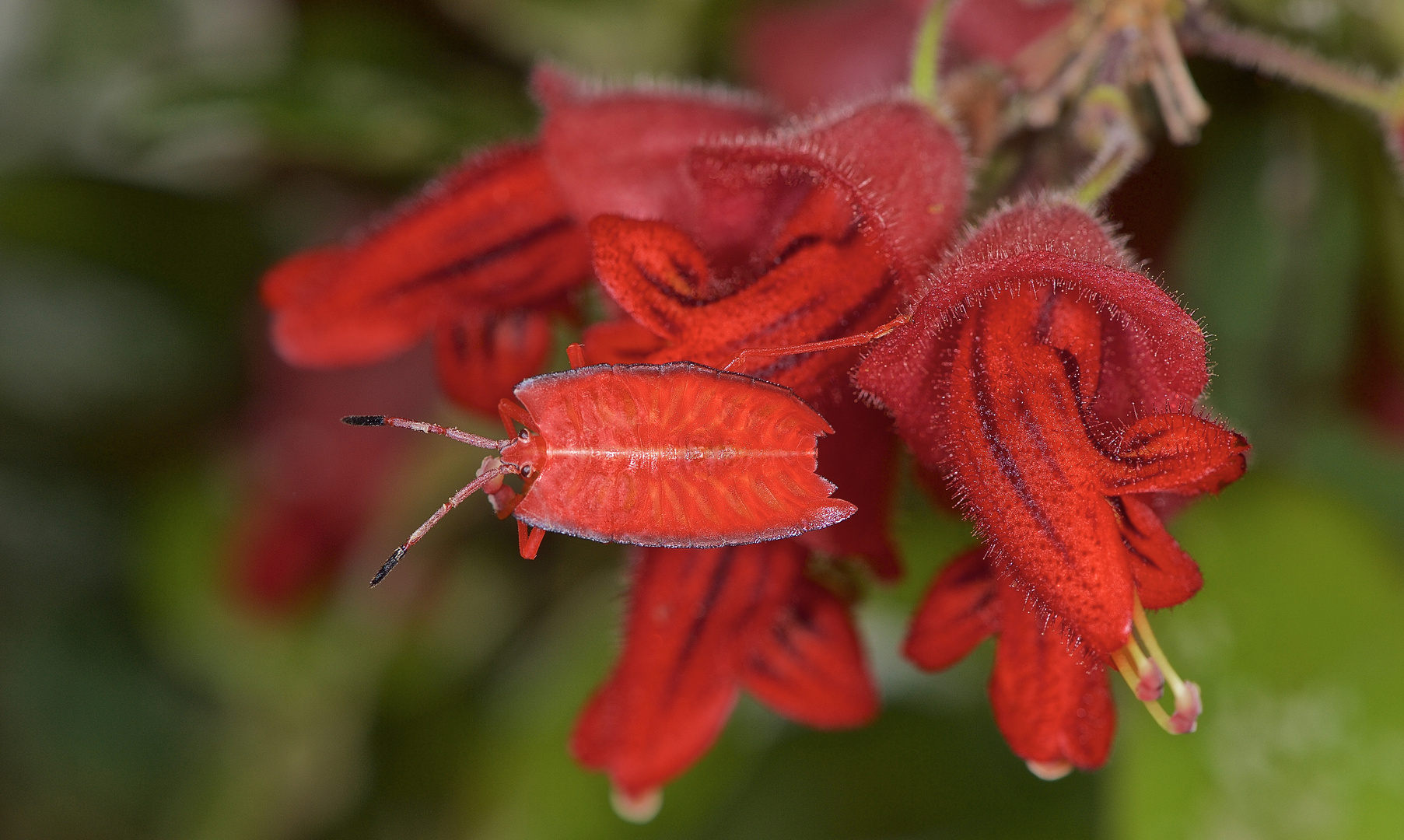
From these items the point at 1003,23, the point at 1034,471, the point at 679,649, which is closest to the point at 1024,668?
the point at 1034,471

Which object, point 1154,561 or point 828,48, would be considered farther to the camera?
point 828,48

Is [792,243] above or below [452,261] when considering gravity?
above

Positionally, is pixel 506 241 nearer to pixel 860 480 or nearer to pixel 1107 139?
pixel 860 480

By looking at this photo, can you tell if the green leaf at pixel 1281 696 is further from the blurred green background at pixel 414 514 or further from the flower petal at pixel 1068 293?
the flower petal at pixel 1068 293

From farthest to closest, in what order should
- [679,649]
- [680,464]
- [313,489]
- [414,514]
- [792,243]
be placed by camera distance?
[313,489] < [414,514] < [679,649] < [792,243] < [680,464]

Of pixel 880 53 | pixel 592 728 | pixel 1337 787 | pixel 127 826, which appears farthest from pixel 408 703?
pixel 1337 787

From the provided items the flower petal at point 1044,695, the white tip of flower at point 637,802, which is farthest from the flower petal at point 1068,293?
the white tip of flower at point 637,802
